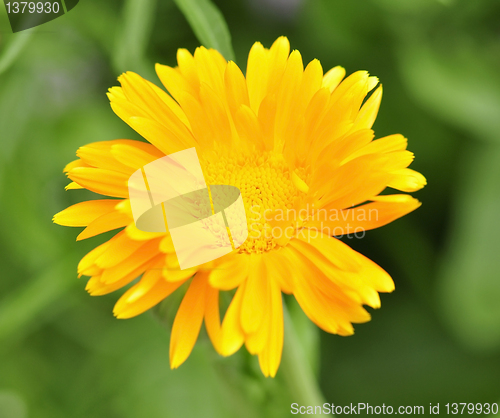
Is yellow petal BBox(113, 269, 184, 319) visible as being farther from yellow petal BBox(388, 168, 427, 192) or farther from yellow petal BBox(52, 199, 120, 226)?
yellow petal BBox(388, 168, 427, 192)

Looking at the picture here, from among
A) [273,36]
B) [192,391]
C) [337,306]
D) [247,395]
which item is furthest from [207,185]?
[273,36]

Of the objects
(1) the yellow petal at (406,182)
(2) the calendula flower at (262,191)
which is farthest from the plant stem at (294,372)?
(1) the yellow petal at (406,182)

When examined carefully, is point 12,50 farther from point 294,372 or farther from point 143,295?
point 294,372

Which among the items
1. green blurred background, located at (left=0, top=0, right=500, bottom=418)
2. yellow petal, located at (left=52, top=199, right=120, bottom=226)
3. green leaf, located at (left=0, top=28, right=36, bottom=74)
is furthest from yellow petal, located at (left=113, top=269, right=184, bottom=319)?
green blurred background, located at (left=0, top=0, right=500, bottom=418)

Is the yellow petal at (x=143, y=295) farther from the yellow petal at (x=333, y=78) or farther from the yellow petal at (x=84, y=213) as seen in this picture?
the yellow petal at (x=333, y=78)

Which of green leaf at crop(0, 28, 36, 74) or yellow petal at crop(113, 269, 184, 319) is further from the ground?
green leaf at crop(0, 28, 36, 74)

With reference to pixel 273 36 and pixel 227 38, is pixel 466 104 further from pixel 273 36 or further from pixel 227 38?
pixel 227 38

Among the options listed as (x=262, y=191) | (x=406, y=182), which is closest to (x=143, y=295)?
(x=262, y=191)
